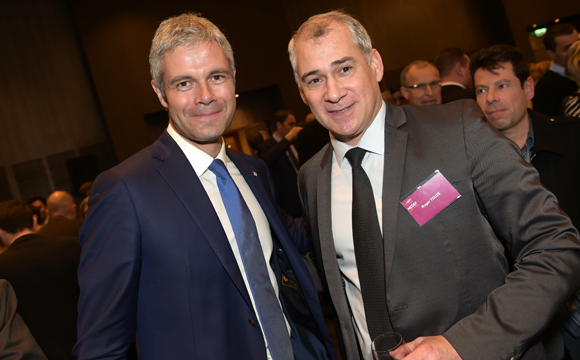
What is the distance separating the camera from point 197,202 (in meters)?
1.55

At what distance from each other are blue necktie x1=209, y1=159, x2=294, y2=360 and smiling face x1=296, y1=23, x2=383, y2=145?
0.50m

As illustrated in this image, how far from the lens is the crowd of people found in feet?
4.07

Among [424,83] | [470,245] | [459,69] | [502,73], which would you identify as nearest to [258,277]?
[470,245]

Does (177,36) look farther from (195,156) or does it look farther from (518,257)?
(518,257)

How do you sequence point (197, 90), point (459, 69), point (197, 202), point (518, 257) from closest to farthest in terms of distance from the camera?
point (518, 257) → point (197, 202) → point (197, 90) → point (459, 69)

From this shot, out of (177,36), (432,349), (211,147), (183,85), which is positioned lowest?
(432,349)

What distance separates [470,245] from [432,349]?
1.41 feet

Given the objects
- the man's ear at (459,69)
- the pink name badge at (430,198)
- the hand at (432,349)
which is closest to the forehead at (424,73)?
the man's ear at (459,69)

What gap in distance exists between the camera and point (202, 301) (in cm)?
146

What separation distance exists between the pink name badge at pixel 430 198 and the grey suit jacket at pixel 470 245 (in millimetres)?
20

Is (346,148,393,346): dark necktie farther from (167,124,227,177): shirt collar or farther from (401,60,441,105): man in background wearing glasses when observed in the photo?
(401,60,441,105): man in background wearing glasses

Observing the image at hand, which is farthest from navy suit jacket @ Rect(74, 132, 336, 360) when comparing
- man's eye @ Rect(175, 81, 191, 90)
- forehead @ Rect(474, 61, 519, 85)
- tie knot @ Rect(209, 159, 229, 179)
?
forehead @ Rect(474, 61, 519, 85)

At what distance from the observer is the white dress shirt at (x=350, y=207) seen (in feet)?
5.15

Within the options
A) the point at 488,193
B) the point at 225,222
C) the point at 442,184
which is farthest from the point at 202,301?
the point at 488,193
